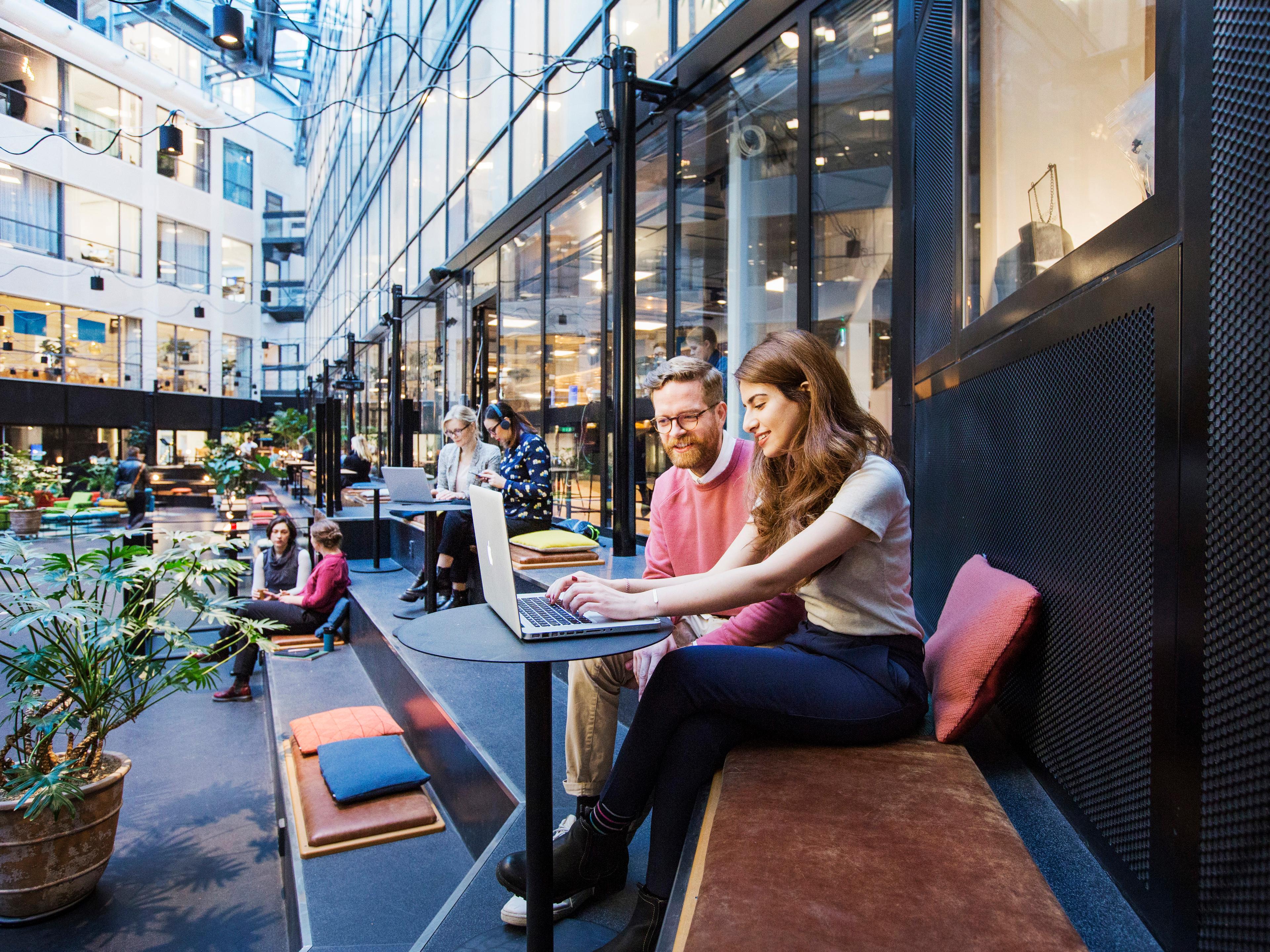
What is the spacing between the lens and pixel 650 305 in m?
5.72

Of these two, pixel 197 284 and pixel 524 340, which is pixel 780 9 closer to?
pixel 524 340

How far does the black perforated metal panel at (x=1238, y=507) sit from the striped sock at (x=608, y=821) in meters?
0.98

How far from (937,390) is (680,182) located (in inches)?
127

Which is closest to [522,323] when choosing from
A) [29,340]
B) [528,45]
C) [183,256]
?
[528,45]

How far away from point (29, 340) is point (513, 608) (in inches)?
880

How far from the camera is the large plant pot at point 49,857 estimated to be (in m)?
2.80

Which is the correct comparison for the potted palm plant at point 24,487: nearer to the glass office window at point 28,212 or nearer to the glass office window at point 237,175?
the glass office window at point 28,212

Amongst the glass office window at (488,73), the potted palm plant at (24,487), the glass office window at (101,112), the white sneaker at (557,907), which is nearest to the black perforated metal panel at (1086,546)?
the white sneaker at (557,907)

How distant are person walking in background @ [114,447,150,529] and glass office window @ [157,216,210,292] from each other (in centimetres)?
→ 1024

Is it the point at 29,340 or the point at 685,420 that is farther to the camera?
the point at 29,340

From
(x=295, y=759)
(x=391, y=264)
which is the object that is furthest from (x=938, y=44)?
(x=391, y=264)

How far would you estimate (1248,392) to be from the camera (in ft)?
3.07

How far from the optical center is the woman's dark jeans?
151cm

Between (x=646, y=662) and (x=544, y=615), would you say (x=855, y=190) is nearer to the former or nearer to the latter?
(x=646, y=662)
